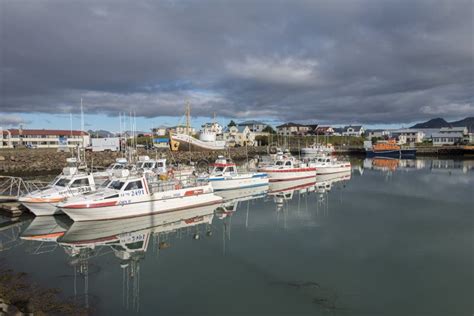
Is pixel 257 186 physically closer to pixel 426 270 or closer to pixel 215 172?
pixel 215 172

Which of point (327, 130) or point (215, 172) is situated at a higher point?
point (327, 130)

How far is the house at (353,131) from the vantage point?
127m

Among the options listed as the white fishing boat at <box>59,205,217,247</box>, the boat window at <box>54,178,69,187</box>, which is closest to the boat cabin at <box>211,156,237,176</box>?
the white fishing boat at <box>59,205,217,247</box>

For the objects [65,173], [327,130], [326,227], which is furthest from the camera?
[327,130]

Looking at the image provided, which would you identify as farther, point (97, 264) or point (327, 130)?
point (327, 130)

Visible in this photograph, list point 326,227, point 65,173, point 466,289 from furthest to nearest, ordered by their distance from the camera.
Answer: point 65,173 → point 326,227 → point 466,289

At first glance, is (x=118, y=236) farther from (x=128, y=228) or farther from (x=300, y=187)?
(x=300, y=187)

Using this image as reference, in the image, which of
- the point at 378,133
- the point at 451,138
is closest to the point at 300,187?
the point at 451,138

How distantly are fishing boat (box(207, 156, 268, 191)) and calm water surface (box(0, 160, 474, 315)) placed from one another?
5.11m

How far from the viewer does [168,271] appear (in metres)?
11.6

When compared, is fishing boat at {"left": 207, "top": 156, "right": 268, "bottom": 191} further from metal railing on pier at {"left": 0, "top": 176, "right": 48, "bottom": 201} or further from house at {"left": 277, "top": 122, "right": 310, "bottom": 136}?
house at {"left": 277, "top": 122, "right": 310, "bottom": 136}

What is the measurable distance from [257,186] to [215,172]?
14.0 ft

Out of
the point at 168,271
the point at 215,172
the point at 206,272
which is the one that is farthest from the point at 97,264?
the point at 215,172

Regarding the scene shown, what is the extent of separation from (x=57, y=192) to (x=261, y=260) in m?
12.1
